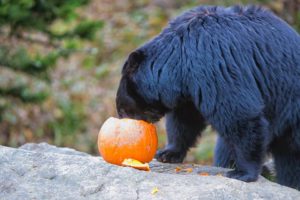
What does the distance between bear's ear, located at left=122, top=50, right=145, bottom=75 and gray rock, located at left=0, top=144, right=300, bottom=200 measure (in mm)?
981

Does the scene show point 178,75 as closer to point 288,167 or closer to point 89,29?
point 288,167

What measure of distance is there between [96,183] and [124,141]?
60 cm

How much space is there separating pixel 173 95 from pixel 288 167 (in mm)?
1367

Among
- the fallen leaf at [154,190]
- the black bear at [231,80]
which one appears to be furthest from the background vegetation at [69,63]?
the fallen leaf at [154,190]

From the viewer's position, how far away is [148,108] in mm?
5766

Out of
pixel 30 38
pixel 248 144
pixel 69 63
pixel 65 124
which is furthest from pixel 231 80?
pixel 69 63

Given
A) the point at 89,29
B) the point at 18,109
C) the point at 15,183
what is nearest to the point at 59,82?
the point at 18,109

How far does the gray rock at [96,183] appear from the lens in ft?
15.1

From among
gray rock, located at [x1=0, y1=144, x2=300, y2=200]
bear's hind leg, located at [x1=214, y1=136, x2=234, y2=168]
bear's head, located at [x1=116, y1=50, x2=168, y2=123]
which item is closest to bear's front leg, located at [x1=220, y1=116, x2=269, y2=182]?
gray rock, located at [x1=0, y1=144, x2=300, y2=200]

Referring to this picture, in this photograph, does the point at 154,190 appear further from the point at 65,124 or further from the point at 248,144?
the point at 65,124

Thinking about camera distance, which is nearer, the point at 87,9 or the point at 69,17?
the point at 69,17

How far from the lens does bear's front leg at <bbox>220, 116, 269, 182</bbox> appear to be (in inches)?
206

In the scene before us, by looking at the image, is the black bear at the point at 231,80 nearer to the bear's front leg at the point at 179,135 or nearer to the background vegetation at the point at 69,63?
the bear's front leg at the point at 179,135

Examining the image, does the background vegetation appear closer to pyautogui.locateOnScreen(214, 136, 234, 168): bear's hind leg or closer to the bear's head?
pyautogui.locateOnScreen(214, 136, 234, 168): bear's hind leg
